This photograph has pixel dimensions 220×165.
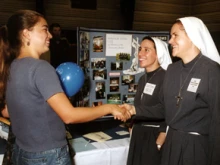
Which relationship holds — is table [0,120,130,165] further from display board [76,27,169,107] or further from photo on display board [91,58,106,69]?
photo on display board [91,58,106,69]

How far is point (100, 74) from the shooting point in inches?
103

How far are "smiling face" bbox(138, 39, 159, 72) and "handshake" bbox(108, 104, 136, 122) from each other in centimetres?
43

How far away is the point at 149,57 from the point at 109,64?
49 cm

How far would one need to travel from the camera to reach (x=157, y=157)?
2104 mm

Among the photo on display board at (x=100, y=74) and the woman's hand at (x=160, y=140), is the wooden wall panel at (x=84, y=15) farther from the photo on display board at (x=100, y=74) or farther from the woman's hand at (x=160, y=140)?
the woman's hand at (x=160, y=140)

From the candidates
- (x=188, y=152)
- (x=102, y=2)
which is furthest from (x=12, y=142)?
(x=102, y=2)

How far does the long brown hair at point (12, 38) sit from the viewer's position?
1377 mm

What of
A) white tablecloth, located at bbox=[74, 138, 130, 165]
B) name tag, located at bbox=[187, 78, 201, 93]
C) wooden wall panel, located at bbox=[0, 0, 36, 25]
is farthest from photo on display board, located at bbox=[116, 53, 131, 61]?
wooden wall panel, located at bbox=[0, 0, 36, 25]

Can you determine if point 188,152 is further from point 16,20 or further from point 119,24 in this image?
point 119,24

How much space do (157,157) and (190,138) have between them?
0.47 meters

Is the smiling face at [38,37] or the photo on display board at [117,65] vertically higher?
the smiling face at [38,37]

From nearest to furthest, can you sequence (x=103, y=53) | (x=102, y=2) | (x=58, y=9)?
(x=103, y=53), (x=58, y=9), (x=102, y=2)

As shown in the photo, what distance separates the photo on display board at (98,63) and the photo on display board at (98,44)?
9 centimetres

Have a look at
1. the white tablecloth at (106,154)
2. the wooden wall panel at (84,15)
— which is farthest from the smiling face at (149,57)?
the wooden wall panel at (84,15)
